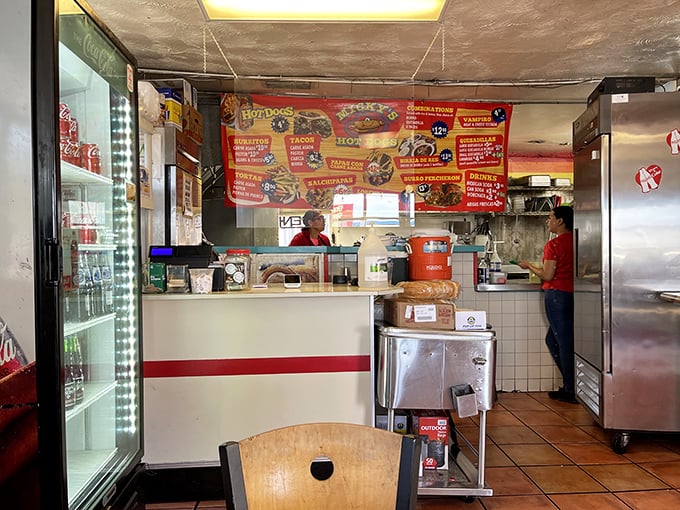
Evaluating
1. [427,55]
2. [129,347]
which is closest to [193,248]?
[129,347]

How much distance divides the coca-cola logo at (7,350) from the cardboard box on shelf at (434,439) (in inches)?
84.1

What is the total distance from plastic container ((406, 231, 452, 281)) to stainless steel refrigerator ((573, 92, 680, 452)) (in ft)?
3.74

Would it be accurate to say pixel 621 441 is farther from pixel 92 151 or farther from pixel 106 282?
pixel 92 151

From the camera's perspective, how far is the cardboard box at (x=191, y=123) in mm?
4448

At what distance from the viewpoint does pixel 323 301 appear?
9.93 feet

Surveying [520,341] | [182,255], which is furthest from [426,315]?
[520,341]

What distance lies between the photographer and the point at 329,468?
4.17ft

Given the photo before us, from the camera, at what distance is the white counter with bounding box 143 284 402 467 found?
9.72ft

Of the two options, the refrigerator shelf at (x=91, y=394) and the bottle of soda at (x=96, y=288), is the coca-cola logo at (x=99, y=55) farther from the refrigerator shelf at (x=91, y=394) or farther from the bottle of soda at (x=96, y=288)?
the refrigerator shelf at (x=91, y=394)

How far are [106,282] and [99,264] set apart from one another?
9 centimetres

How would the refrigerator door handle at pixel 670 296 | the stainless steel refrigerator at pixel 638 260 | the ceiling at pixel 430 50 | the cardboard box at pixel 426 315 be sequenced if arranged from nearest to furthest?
1. the cardboard box at pixel 426 315
2. the refrigerator door handle at pixel 670 296
3. the stainless steel refrigerator at pixel 638 260
4. the ceiling at pixel 430 50

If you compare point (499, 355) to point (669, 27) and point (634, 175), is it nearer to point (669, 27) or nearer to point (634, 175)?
point (634, 175)

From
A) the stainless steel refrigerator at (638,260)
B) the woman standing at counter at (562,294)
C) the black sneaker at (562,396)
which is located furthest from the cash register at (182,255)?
the black sneaker at (562,396)

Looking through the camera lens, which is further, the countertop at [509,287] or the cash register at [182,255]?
the countertop at [509,287]
